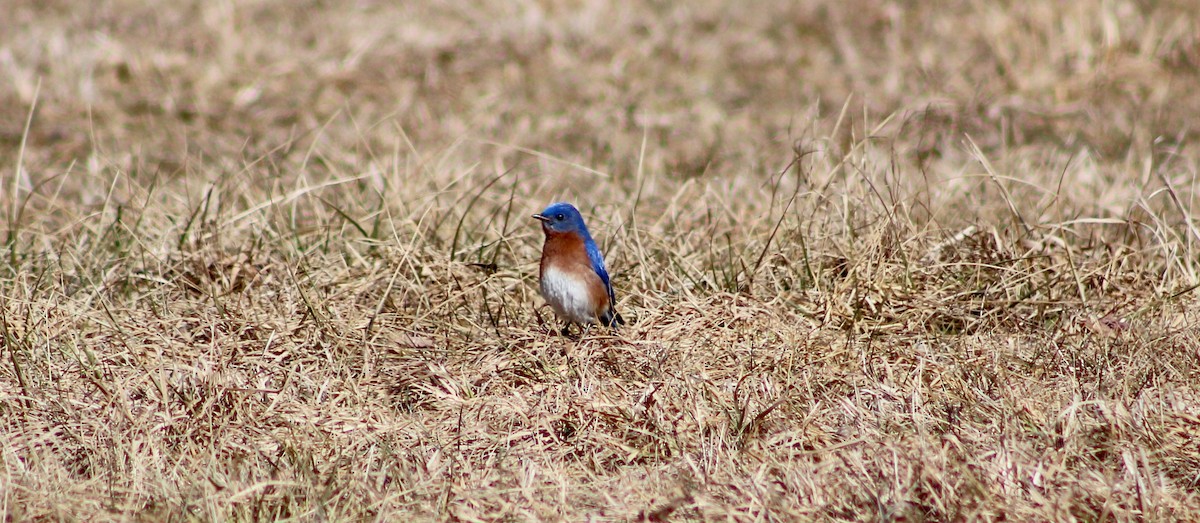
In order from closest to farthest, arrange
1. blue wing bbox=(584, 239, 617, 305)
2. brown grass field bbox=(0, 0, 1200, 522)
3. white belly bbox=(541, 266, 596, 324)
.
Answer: brown grass field bbox=(0, 0, 1200, 522), white belly bbox=(541, 266, 596, 324), blue wing bbox=(584, 239, 617, 305)

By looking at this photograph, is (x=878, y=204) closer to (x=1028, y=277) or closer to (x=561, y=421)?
(x=1028, y=277)

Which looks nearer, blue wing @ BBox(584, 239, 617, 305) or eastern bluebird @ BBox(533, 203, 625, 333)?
eastern bluebird @ BBox(533, 203, 625, 333)

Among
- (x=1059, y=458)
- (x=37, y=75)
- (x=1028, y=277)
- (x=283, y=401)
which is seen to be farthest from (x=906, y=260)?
(x=37, y=75)

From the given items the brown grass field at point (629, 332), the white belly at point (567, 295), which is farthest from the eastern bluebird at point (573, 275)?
the brown grass field at point (629, 332)

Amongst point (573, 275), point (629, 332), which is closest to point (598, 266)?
point (573, 275)

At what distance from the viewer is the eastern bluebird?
3664mm

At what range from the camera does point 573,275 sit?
3.68m

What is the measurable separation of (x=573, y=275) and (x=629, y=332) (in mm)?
231

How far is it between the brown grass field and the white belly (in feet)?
0.32

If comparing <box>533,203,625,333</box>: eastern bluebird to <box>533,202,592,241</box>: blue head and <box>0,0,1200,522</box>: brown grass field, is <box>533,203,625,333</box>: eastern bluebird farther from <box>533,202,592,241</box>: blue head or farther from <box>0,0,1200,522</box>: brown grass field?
<box>0,0,1200,522</box>: brown grass field

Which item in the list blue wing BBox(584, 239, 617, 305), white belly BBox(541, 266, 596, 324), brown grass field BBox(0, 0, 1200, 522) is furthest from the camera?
blue wing BBox(584, 239, 617, 305)

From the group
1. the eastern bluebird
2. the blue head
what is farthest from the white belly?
the blue head

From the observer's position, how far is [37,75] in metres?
7.36

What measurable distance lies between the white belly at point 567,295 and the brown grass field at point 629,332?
0.32ft
